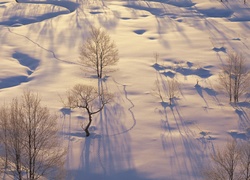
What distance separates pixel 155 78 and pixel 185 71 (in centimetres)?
316

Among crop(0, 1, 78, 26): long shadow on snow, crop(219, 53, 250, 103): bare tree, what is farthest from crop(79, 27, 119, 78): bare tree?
crop(0, 1, 78, 26): long shadow on snow

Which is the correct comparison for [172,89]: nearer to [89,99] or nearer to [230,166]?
[89,99]

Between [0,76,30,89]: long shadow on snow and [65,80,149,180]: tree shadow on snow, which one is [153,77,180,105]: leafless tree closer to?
[65,80,149,180]: tree shadow on snow

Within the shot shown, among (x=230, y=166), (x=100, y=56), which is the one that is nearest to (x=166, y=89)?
(x=100, y=56)

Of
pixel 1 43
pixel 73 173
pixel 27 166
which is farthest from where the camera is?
pixel 1 43

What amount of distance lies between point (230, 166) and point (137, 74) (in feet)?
55.8

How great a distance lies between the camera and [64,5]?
57781mm

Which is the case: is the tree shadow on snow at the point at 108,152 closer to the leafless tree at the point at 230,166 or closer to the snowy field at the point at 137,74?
the snowy field at the point at 137,74

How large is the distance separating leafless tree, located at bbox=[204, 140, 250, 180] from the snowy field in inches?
57.9

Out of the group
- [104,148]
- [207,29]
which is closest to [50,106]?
[104,148]

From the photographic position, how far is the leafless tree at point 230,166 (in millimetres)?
19394

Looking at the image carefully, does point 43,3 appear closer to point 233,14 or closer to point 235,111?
point 233,14

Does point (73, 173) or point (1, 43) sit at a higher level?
point (1, 43)

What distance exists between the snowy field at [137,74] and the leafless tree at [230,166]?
147 centimetres
